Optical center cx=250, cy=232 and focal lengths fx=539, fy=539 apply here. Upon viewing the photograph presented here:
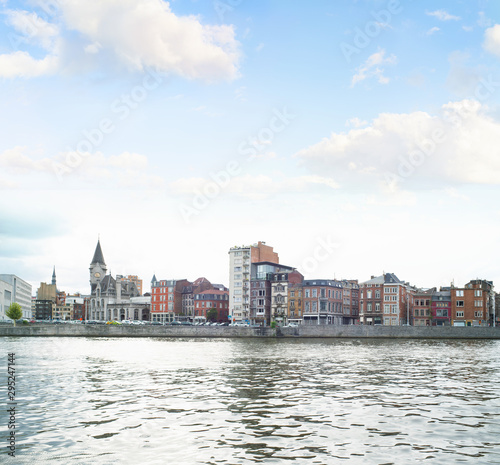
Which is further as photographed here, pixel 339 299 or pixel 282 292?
pixel 282 292

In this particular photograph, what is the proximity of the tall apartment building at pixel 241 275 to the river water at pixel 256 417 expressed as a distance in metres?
121

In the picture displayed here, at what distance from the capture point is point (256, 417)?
2473 centimetres

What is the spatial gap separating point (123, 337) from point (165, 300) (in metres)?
61.8

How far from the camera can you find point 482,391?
111 feet

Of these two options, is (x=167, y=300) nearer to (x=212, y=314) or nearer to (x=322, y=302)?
(x=212, y=314)

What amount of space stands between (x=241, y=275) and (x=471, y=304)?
6666cm

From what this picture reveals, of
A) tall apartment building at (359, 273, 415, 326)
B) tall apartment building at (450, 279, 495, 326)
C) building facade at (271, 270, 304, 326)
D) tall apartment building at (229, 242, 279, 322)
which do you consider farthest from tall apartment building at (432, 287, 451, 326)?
tall apartment building at (229, 242, 279, 322)

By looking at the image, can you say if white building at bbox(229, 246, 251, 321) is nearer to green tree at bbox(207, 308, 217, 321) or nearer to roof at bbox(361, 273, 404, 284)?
green tree at bbox(207, 308, 217, 321)

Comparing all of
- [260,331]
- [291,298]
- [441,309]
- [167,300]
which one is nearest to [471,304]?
[441,309]

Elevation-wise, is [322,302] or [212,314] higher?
[322,302]

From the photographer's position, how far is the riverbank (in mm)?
113125

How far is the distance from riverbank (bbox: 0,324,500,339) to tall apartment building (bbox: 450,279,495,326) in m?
21.8

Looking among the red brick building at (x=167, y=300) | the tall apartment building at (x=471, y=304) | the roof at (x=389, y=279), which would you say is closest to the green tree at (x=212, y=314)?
the red brick building at (x=167, y=300)

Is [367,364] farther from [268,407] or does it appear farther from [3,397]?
[3,397]
